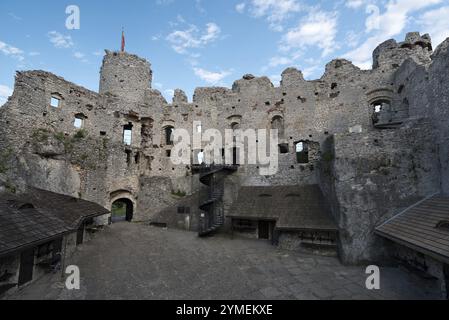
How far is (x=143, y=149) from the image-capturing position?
2245cm

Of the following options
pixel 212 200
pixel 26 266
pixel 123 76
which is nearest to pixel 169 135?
pixel 123 76

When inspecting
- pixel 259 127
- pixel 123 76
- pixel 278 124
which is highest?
pixel 123 76

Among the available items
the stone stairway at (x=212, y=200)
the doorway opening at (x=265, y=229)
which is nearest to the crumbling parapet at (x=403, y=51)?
the stone stairway at (x=212, y=200)

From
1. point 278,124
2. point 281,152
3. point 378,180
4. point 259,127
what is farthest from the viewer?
point 278,124

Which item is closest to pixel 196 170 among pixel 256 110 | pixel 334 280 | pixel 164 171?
pixel 164 171

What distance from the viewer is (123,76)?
22312 millimetres

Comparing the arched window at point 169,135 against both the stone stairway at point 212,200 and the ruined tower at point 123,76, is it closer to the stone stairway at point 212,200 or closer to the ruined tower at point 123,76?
the ruined tower at point 123,76

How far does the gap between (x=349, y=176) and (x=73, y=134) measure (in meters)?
19.7

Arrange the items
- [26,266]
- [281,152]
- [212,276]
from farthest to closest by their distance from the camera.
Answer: [281,152] < [212,276] < [26,266]

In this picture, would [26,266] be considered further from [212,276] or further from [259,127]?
[259,127]

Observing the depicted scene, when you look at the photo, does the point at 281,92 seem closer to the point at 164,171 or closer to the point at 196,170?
the point at 196,170

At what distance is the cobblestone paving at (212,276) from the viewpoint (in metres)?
7.49

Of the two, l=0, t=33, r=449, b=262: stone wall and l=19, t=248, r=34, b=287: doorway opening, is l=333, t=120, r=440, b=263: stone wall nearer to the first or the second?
l=0, t=33, r=449, b=262: stone wall

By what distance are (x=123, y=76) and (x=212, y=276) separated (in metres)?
20.6
